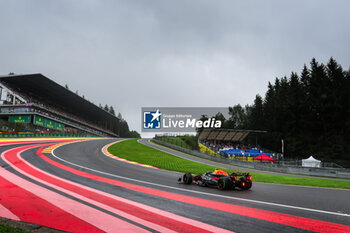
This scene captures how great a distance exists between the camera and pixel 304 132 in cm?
5472

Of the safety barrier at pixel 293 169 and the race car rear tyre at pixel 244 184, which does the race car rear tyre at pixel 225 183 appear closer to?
the race car rear tyre at pixel 244 184

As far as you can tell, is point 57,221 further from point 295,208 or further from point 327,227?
point 295,208

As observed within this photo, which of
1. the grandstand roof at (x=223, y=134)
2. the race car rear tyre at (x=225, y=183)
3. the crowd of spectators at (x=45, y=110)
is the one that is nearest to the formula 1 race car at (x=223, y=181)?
the race car rear tyre at (x=225, y=183)

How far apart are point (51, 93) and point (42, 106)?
6.83m

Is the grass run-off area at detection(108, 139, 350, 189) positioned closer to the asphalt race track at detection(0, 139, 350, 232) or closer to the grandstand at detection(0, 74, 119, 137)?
the asphalt race track at detection(0, 139, 350, 232)

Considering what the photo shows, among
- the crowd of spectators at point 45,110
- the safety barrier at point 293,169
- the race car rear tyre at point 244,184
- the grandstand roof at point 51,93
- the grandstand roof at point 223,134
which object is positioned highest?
the grandstand roof at point 51,93

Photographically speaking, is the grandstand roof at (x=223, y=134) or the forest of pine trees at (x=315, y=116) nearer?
the forest of pine trees at (x=315, y=116)

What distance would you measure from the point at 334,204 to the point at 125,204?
783 cm

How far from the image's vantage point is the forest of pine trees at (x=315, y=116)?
4819 cm

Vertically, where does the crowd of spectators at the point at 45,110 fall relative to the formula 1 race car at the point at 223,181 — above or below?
above

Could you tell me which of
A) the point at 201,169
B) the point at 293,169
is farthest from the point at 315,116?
the point at 201,169

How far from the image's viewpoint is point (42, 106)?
6819 cm

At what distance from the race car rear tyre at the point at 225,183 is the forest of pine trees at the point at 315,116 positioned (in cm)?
4128

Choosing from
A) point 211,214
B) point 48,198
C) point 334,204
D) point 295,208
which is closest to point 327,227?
point 295,208
